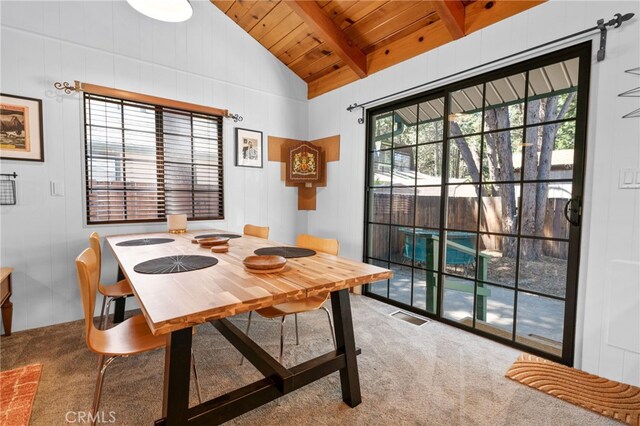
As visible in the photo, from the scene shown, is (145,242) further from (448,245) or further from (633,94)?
(633,94)

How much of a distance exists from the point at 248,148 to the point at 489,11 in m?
2.69

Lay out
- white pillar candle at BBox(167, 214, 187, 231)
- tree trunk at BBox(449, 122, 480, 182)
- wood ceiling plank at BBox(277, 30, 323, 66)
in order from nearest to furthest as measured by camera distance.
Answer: tree trunk at BBox(449, 122, 480, 182)
white pillar candle at BBox(167, 214, 187, 231)
wood ceiling plank at BBox(277, 30, 323, 66)

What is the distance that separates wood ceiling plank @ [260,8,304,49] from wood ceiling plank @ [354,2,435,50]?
0.68m

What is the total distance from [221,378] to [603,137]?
280 cm

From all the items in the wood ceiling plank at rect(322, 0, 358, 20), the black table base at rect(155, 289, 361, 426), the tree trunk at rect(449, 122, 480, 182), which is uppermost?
the wood ceiling plank at rect(322, 0, 358, 20)

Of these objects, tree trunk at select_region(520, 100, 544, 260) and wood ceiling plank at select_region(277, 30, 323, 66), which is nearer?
tree trunk at select_region(520, 100, 544, 260)

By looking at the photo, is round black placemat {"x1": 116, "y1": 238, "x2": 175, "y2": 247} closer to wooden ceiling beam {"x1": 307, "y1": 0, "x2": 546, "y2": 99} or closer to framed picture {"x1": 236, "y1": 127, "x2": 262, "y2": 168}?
framed picture {"x1": 236, "y1": 127, "x2": 262, "y2": 168}

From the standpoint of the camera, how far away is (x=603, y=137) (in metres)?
1.86

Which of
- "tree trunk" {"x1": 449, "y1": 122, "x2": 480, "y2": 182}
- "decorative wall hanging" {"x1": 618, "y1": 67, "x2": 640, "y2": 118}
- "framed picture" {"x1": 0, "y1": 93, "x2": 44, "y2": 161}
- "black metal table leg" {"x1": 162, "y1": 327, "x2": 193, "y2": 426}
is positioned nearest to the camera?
"black metal table leg" {"x1": 162, "y1": 327, "x2": 193, "y2": 426}

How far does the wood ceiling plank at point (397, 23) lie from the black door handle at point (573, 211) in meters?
1.92

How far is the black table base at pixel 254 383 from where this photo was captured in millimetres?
1084

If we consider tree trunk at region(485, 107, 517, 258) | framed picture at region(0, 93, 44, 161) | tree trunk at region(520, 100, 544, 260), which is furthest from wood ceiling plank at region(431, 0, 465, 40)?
framed picture at region(0, 93, 44, 161)

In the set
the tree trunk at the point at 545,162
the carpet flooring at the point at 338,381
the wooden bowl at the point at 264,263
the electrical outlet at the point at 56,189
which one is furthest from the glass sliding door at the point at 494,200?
the electrical outlet at the point at 56,189

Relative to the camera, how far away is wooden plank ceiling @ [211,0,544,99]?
8.02 feet
